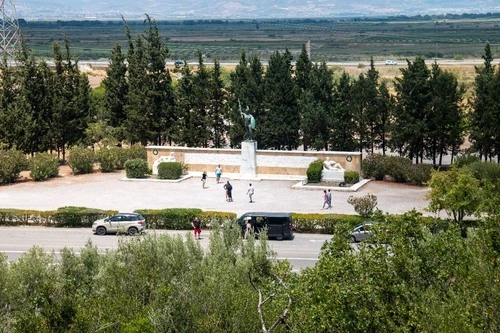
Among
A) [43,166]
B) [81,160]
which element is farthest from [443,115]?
[43,166]

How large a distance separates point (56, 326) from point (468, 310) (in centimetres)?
737

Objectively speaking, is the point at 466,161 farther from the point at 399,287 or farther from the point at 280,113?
the point at 399,287

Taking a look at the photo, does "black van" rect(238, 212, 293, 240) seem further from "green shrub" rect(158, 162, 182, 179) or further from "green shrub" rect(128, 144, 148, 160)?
"green shrub" rect(128, 144, 148, 160)

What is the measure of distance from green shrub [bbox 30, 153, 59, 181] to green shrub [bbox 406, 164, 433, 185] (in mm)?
16855

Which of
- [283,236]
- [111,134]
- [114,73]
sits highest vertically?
[114,73]

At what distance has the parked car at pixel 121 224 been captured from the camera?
33.5m

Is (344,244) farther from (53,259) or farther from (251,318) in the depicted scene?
(53,259)

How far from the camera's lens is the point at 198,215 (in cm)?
3462

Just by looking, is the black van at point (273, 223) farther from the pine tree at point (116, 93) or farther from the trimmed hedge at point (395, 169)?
the pine tree at point (116, 93)

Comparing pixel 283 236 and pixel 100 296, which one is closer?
pixel 100 296

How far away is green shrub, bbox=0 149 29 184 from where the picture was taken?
42625mm

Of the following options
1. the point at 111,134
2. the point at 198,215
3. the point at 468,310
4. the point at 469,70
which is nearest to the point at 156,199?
the point at 198,215

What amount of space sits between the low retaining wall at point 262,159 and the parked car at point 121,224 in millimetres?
11113

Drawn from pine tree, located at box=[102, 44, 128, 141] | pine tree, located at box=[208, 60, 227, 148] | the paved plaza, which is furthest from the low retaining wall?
pine tree, located at box=[102, 44, 128, 141]
